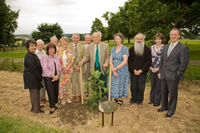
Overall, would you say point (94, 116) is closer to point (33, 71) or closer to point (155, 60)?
point (33, 71)

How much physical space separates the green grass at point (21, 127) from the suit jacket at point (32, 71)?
3.34 ft

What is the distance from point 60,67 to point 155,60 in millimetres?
3103

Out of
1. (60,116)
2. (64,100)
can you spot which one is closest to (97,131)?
(60,116)

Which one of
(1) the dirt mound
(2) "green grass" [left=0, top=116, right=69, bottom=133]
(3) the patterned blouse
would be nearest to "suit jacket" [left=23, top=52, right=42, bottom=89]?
(2) "green grass" [left=0, top=116, right=69, bottom=133]

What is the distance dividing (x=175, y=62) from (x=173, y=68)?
0.17 meters

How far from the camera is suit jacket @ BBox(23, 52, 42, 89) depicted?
4254mm

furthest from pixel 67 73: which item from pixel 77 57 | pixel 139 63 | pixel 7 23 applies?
pixel 7 23

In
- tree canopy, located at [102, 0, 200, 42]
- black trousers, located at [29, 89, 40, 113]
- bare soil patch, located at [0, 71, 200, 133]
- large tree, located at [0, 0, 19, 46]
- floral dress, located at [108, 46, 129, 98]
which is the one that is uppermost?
large tree, located at [0, 0, 19, 46]

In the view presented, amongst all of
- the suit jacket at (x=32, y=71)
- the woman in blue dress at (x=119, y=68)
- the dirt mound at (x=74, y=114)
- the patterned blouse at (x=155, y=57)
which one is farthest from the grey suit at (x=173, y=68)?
the suit jacket at (x=32, y=71)

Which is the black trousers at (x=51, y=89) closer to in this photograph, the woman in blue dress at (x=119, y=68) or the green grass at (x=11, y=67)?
the woman in blue dress at (x=119, y=68)

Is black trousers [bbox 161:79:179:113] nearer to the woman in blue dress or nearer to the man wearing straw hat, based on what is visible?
the woman in blue dress

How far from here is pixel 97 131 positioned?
3.76 metres

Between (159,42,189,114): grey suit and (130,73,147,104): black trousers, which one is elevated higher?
(159,42,189,114): grey suit

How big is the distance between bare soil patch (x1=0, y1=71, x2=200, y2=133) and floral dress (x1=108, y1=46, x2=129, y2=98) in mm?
594
